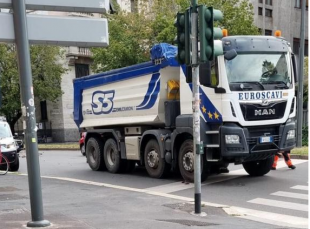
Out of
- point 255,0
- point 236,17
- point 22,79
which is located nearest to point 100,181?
point 22,79

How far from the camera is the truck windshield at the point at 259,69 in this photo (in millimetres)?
10188

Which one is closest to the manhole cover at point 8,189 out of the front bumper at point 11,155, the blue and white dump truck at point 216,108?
the blue and white dump truck at point 216,108

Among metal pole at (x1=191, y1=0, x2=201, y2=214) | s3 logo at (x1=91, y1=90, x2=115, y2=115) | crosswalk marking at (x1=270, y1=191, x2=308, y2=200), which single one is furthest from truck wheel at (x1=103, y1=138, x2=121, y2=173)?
metal pole at (x1=191, y1=0, x2=201, y2=214)

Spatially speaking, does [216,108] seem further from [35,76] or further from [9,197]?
[35,76]

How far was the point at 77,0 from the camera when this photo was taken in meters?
6.25

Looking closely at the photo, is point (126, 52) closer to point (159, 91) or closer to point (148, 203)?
point (159, 91)

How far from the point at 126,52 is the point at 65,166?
1048 cm

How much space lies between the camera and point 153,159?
12.0 m

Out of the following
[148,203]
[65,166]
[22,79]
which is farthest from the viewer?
[65,166]

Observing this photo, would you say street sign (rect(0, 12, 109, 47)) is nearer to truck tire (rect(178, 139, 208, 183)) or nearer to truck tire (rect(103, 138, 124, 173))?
truck tire (rect(178, 139, 208, 183))

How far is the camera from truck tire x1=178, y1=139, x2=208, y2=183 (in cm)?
1066

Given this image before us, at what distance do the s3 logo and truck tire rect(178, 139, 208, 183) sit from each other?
3.44m

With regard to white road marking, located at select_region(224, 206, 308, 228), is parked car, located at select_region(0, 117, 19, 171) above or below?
above

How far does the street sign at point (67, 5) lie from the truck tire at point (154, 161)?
5.97 meters
